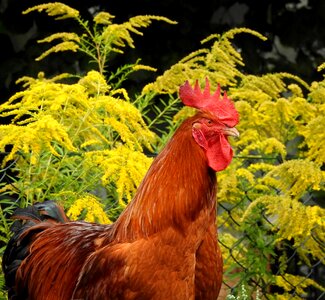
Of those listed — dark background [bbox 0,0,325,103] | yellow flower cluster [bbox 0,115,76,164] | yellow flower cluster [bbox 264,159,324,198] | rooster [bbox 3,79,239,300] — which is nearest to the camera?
rooster [bbox 3,79,239,300]

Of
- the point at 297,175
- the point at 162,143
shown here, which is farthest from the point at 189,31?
the point at 297,175

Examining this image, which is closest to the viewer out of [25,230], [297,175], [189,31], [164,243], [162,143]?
[164,243]

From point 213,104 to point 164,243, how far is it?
57 cm

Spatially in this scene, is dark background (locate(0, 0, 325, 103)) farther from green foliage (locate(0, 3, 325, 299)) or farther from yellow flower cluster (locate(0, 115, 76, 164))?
yellow flower cluster (locate(0, 115, 76, 164))

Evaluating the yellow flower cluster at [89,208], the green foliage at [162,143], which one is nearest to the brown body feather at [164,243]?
the yellow flower cluster at [89,208]

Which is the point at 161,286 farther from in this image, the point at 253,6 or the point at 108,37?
the point at 253,6

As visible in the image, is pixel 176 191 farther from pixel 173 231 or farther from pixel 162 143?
pixel 162 143

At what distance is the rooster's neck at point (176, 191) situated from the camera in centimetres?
449

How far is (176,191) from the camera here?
14.8 ft

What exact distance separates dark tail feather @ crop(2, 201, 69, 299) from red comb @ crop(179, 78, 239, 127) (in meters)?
0.82

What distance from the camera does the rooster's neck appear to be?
4492 millimetres

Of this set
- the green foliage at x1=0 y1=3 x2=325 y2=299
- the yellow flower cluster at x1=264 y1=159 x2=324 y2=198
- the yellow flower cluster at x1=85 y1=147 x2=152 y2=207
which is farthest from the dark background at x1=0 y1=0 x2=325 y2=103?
the yellow flower cluster at x1=85 y1=147 x2=152 y2=207

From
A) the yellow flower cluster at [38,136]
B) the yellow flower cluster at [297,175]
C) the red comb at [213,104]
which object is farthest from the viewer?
the yellow flower cluster at [297,175]

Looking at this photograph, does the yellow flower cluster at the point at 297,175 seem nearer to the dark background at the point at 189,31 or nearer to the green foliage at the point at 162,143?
the green foliage at the point at 162,143
